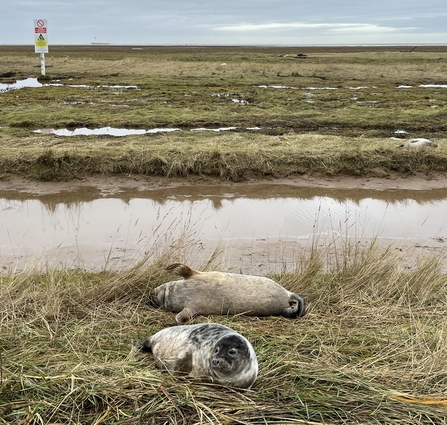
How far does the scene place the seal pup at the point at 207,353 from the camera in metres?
3.39

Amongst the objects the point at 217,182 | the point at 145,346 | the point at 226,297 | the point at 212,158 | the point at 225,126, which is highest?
the point at 225,126

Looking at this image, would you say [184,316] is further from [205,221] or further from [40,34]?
[40,34]

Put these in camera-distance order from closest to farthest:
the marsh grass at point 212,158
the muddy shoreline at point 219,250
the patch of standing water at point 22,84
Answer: the muddy shoreline at point 219,250
the marsh grass at point 212,158
the patch of standing water at point 22,84

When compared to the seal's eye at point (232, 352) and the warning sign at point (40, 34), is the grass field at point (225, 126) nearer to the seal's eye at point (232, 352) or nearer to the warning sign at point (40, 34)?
the warning sign at point (40, 34)

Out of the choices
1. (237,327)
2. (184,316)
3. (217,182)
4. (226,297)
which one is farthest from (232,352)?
(217,182)

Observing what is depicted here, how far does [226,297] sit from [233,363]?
172cm

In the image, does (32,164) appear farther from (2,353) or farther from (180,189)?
(2,353)

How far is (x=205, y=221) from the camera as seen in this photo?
9.18 m

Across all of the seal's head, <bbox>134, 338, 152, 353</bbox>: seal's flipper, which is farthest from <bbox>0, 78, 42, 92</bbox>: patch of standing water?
the seal's head

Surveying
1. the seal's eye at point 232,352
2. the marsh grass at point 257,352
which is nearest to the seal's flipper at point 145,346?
the marsh grass at point 257,352

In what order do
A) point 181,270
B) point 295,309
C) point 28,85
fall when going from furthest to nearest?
1. point 28,85
2. point 181,270
3. point 295,309

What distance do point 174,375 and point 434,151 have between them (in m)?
10.9

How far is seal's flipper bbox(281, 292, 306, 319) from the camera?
4.97m

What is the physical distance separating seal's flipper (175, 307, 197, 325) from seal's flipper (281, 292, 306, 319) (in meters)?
0.97
